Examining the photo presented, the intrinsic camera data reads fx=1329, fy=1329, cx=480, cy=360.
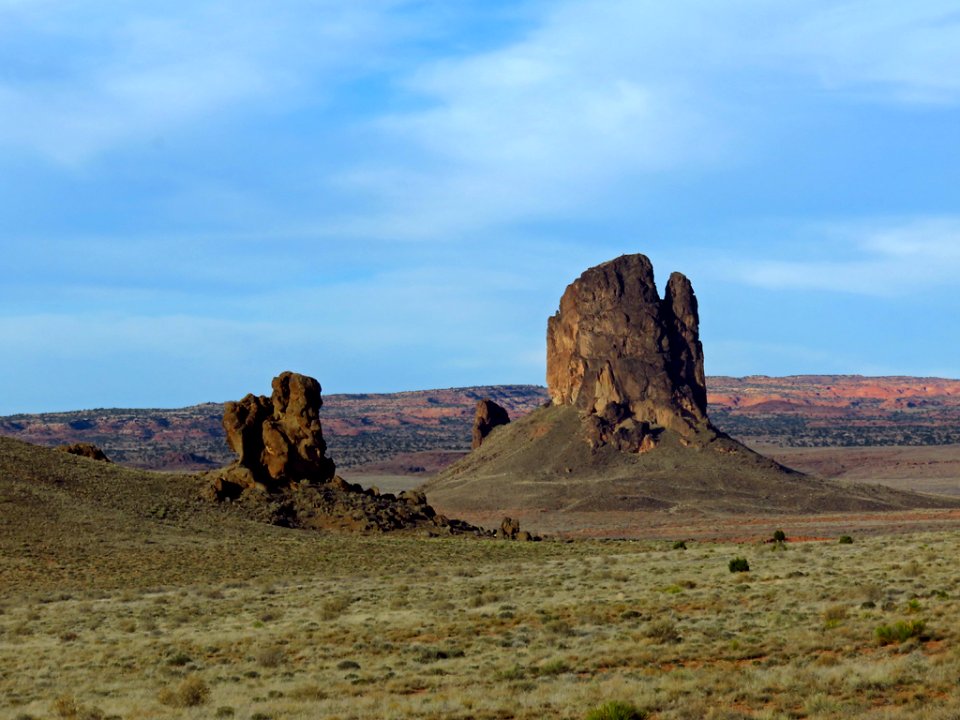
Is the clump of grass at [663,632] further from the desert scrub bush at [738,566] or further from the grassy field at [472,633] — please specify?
the desert scrub bush at [738,566]

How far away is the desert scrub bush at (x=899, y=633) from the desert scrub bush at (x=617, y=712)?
7.31 metres

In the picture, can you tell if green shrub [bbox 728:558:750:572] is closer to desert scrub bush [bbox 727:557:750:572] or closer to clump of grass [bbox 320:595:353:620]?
desert scrub bush [bbox 727:557:750:572]

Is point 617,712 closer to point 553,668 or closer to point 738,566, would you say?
point 553,668

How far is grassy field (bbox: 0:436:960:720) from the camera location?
2097 cm

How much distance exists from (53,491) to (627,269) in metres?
80.1

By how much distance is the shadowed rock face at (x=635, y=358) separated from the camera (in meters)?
131

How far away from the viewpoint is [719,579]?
38469 millimetres

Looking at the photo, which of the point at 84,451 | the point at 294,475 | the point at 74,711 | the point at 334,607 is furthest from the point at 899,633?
the point at 84,451

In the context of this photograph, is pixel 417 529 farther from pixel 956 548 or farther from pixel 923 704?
pixel 923 704

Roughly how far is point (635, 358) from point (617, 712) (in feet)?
371

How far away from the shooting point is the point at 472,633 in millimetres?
30203

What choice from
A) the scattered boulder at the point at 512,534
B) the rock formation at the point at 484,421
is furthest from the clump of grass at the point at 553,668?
the rock formation at the point at 484,421

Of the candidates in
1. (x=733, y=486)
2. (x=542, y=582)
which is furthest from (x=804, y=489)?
(x=542, y=582)

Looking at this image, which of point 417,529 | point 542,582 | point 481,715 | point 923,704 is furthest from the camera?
point 417,529
